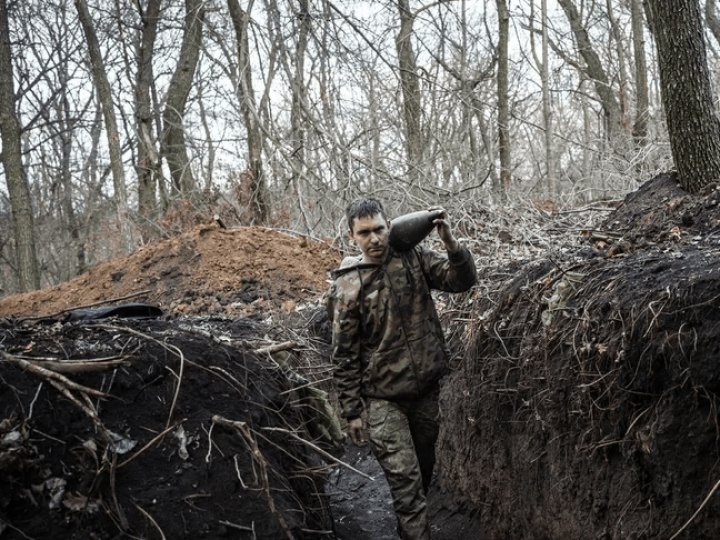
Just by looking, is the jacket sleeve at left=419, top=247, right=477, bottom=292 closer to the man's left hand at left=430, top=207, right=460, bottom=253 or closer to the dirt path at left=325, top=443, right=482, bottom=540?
the man's left hand at left=430, top=207, right=460, bottom=253

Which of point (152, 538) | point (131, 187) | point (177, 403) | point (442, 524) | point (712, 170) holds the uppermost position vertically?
point (131, 187)

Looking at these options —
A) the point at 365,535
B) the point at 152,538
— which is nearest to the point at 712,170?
the point at 365,535

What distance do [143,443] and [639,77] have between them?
15183mm

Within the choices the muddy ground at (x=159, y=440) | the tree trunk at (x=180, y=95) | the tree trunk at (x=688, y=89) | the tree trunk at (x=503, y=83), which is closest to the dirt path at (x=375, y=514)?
the muddy ground at (x=159, y=440)

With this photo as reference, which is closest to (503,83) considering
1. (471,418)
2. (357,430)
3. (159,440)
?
(471,418)

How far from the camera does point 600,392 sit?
4059 millimetres

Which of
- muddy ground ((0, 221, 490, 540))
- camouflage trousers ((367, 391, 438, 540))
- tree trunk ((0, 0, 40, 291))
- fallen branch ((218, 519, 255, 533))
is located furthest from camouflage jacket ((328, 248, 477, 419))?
tree trunk ((0, 0, 40, 291))

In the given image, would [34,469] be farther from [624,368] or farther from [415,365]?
[624,368]

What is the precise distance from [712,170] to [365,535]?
4477mm

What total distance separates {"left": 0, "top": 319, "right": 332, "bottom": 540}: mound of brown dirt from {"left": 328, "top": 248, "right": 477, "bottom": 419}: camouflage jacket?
55 cm

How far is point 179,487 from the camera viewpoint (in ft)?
11.7

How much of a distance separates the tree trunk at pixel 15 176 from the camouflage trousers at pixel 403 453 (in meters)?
13.3

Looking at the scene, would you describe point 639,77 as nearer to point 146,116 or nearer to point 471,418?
point 146,116

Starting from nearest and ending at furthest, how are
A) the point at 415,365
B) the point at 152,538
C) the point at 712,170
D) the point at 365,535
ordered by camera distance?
1. the point at 152,538
2. the point at 415,365
3. the point at 365,535
4. the point at 712,170
